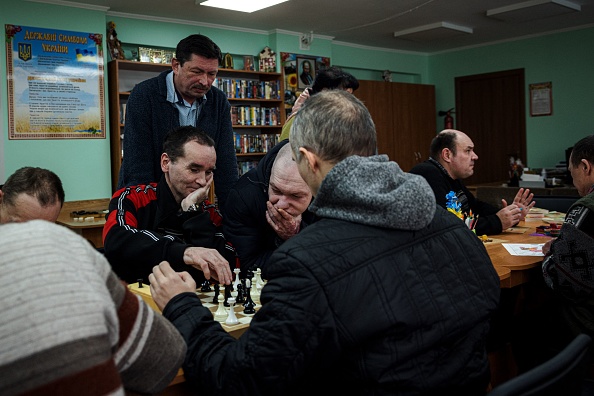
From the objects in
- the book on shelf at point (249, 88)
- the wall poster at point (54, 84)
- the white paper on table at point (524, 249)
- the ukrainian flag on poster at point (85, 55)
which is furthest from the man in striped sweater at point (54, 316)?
the book on shelf at point (249, 88)

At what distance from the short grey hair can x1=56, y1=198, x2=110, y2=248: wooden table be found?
3471 mm

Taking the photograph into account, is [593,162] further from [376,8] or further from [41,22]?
[41,22]

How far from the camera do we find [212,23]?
717cm

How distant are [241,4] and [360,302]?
5400mm

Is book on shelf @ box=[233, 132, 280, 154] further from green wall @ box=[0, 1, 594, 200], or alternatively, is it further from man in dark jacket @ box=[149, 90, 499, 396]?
man in dark jacket @ box=[149, 90, 499, 396]

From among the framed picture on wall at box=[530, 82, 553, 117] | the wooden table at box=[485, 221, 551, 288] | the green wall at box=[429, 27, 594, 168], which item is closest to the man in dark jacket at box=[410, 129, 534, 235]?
the wooden table at box=[485, 221, 551, 288]

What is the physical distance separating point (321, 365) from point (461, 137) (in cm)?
312

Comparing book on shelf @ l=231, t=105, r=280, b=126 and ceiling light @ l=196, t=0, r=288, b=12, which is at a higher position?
ceiling light @ l=196, t=0, r=288, b=12

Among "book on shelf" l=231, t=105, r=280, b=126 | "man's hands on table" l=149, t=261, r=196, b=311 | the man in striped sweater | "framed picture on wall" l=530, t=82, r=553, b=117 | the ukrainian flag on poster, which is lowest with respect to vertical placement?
"man's hands on table" l=149, t=261, r=196, b=311

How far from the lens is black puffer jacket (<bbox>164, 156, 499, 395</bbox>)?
1.11 metres

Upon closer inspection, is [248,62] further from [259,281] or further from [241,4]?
[259,281]

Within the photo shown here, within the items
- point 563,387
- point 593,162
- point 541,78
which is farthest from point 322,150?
point 541,78

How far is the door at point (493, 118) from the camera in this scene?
8.98 metres

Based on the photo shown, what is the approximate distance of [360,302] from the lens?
112 cm
